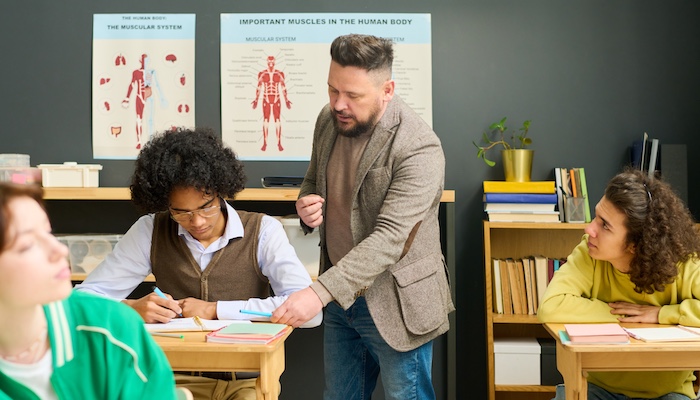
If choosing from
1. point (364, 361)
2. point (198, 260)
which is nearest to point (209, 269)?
point (198, 260)

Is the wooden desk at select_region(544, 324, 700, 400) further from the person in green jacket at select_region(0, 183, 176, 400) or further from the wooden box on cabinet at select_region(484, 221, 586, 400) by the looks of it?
the wooden box on cabinet at select_region(484, 221, 586, 400)

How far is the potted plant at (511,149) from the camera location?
3520 mm

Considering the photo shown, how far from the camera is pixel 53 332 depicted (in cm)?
126

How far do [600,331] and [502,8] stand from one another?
80.6 inches

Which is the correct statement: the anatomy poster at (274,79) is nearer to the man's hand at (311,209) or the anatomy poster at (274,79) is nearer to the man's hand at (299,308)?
the man's hand at (311,209)

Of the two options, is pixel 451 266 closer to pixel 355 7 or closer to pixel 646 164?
pixel 646 164

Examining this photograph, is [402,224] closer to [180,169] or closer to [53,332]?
[180,169]

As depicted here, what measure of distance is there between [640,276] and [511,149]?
1.37 metres

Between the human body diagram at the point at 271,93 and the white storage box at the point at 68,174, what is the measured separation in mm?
806

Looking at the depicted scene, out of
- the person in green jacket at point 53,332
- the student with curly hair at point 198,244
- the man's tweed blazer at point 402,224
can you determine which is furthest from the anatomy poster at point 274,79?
the person in green jacket at point 53,332

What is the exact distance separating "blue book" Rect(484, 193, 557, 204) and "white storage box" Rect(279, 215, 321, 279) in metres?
0.80

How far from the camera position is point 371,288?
7.47 feet

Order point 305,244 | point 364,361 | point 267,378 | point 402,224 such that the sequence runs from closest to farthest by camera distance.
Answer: point 267,378 → point 402,224 → point 364,361 → point 305,244

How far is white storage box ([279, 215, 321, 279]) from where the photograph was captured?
3.38 metres
